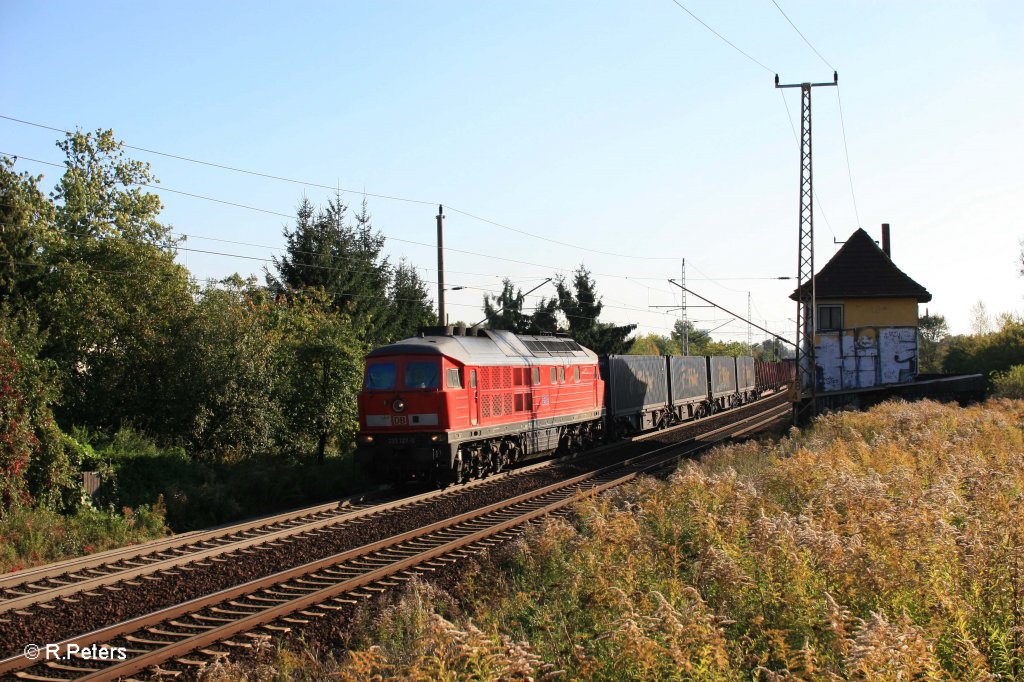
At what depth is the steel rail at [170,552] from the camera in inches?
409

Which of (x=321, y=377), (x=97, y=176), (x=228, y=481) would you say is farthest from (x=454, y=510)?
(x=97, y=176)

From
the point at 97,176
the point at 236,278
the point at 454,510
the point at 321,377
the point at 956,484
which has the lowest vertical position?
the point at 454,510

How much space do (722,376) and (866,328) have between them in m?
10.4

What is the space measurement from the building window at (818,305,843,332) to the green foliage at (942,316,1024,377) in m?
11.5

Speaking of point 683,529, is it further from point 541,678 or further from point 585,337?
point 585,337

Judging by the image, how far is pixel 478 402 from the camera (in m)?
19.6

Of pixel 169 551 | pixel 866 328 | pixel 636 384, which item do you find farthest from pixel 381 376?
pixel 866 328

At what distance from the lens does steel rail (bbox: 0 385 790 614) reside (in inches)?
409

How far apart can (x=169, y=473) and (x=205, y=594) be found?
7233 millimetres

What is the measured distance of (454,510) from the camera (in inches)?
643

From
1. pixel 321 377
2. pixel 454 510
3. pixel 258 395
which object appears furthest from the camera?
pixel 321 377

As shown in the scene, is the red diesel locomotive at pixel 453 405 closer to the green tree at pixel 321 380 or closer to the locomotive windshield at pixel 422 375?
the locomotive windshield at pixel 422 375

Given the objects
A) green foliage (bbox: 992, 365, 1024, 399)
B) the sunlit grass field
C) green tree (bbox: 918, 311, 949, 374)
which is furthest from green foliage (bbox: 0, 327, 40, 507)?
green tree (bbox: 918, 311, 949, 374)

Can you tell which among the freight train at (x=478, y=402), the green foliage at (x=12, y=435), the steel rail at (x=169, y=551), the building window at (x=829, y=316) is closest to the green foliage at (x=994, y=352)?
the building window at (x=829, y=316)
